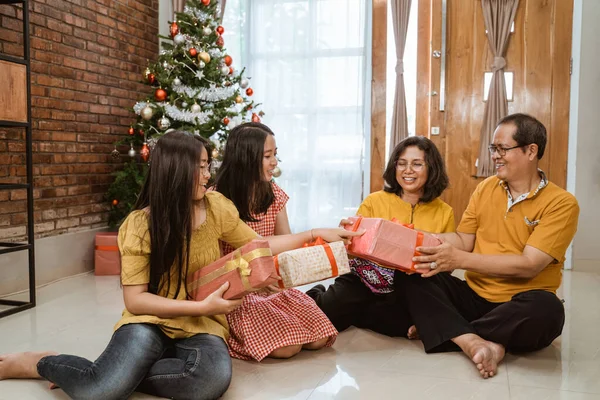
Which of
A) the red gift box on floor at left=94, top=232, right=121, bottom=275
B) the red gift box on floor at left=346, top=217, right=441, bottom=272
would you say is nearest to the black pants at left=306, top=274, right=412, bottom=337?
the red gift box on floor at left=346, top=217, right=441, bottom=272

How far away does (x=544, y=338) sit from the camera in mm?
2170

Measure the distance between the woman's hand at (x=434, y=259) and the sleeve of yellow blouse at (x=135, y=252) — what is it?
3.12ft

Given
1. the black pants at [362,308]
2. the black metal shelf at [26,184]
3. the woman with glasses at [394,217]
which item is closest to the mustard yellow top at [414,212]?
the woman with glasses at [394,217]

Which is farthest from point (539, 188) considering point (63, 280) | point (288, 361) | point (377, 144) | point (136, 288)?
point (63, 280)

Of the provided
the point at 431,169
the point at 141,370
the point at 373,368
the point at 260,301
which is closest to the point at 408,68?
the point at 431,169

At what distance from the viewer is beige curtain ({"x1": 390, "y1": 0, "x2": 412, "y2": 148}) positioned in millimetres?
4648

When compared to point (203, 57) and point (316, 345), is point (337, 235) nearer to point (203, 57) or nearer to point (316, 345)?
point (316, 345)

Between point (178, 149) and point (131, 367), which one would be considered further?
point (178, 149)

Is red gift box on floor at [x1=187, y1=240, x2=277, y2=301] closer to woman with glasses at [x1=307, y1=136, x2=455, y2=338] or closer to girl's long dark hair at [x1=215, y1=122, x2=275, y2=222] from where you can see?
girl's long dark hair at [x1=215, y1=122, x2=275, y2=222]

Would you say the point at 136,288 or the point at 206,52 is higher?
the point at 206,52

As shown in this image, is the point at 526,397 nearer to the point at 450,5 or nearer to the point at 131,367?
the point at 131,367

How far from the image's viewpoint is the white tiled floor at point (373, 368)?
1872 mm

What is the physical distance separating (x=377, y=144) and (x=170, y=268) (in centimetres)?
321

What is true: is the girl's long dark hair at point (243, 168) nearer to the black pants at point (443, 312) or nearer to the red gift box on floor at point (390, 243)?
the red gift box on floor at point (390, 243)
